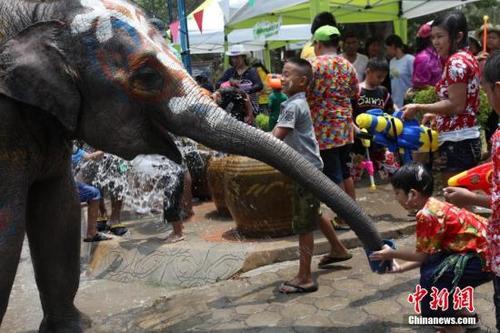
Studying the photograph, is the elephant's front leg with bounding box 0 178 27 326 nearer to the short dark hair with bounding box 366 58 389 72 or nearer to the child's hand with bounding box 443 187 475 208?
the child's hand with bounding box 443 187 475 208

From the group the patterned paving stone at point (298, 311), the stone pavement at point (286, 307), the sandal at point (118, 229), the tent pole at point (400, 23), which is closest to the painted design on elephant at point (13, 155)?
the stone pavement at point (286, 307)

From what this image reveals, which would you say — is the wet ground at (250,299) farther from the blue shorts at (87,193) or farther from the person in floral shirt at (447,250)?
the blue shorts at (87,193)

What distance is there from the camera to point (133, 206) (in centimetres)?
712

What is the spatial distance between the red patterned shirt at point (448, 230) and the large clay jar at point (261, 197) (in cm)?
203

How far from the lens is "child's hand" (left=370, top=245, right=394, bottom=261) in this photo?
9.78 ft

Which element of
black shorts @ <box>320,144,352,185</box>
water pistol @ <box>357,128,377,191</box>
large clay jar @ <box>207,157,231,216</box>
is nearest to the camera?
black shorts @ <box>320,144,352,185</box>

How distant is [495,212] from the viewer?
2770 millimetres

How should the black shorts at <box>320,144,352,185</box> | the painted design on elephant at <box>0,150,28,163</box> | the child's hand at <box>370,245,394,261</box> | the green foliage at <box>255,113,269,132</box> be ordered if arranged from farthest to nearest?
the green foliage at <box>255,113,269,132</box>, the black shorts at <box>320,144,352,185</box>, the child's hand at <box>370,245,394,261</box>, the painted design on elephant at <box>0,150,28,163</box>

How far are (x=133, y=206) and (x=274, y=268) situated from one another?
2.91 meters

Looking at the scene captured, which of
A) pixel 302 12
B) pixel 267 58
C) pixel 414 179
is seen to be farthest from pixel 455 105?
pixel 267 58

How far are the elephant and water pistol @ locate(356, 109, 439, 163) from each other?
2269 millimetres

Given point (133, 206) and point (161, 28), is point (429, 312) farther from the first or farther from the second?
A: point (133, 206)

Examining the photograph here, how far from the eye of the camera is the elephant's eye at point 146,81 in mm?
2857

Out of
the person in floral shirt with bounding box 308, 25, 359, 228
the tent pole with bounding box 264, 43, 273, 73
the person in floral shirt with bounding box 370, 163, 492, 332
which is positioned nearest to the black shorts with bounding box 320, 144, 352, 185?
the person in floral shirt with bounding box 308, 25, 359, 228
